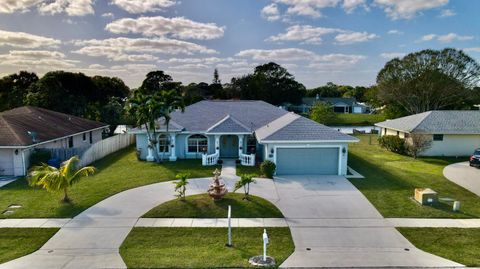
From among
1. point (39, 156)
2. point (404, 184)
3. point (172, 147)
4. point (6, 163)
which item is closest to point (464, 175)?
point (404, 184)

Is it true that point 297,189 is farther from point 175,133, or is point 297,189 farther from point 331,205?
point 175,133

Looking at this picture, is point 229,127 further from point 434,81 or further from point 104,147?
point 434,81

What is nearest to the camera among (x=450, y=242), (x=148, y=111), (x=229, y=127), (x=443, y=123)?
(x=450, y=242)

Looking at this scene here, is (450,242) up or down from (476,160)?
down

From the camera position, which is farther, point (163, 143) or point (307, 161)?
point (163, 143)

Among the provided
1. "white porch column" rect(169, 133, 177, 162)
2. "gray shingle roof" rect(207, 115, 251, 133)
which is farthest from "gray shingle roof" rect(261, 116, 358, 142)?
"white porch column" rect(169, 133, 177, 162)

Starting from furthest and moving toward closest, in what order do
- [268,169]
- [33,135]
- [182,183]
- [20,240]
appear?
1. [33,135]
2. [268,169]
3. [182,183]
4. [20,240]

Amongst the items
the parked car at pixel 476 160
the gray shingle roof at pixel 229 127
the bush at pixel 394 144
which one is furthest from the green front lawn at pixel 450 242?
the bush at pixel 394 144

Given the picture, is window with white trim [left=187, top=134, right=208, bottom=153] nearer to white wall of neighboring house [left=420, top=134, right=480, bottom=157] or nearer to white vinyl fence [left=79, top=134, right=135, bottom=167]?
white vinyl fence [left=79, top=134, right=135, bottom=167]
